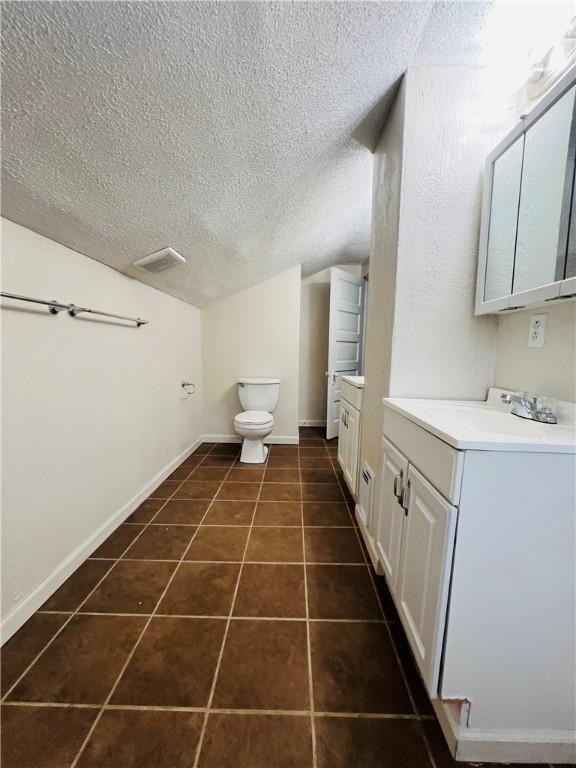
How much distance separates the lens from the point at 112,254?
1.41m

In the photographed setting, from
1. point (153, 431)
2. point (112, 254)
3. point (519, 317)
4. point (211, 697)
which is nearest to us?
point (211, 697)

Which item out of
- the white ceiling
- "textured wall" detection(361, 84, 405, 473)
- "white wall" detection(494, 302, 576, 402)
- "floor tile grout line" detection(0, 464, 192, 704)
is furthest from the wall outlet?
"floor tile grout line" detection(0, 464, 192, 704)

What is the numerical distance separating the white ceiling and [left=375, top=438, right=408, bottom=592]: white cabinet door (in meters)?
1.32

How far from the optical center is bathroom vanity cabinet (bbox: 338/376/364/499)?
1.75 m

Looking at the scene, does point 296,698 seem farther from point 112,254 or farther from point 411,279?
point 112,254

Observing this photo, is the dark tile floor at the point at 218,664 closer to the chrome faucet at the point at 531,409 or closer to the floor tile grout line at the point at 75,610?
the floor tile grout line at the point at 75,610

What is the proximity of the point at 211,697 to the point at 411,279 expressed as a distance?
1587 mm

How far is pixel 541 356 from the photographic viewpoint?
0.98m

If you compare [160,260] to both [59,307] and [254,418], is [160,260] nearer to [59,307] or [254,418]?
[59,307]

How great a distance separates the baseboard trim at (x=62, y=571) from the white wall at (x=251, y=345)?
1.24 metres

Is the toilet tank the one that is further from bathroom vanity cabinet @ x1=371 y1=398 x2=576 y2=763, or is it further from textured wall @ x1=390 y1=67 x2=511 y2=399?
bathroom vanity cabinet @ x1=371 y1=398 x2=576 y2=763

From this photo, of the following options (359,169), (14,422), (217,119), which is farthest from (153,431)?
(359,169)

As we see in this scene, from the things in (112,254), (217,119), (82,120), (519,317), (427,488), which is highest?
(217,119)

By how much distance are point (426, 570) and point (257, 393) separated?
2183 millimetres
